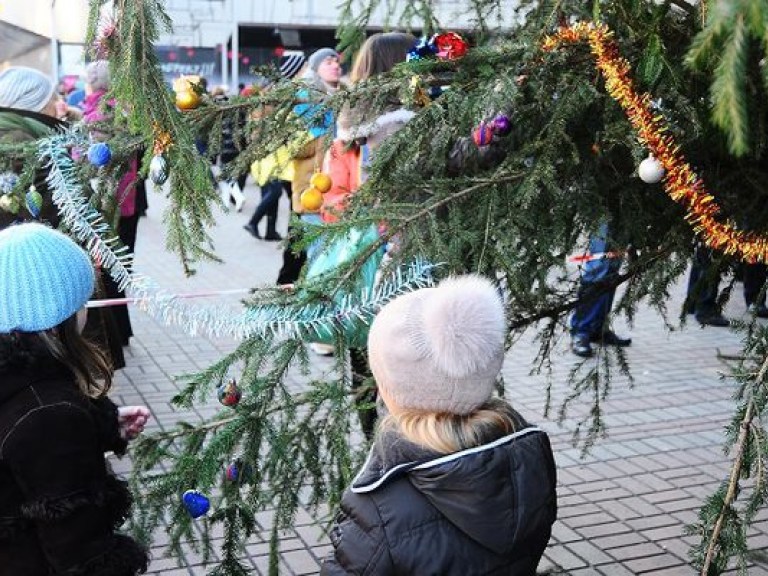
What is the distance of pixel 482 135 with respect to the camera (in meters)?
2.88

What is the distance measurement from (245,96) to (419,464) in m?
1.76

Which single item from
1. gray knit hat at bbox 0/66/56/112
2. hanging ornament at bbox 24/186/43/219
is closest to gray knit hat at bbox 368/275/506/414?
hanging ornament at bbox 24/186/43/219

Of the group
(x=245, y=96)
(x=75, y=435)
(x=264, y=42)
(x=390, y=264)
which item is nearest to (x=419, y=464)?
(x=75, y=435)

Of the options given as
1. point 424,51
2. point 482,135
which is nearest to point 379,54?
point 424,51

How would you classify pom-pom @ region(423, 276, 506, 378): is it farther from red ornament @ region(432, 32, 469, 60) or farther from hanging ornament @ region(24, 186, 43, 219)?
hanging ornament @ region(24, 186, 43, 219)

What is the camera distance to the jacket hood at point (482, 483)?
181 cm

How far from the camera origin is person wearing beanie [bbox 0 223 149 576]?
1.99 meters

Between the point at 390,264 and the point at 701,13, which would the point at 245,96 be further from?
the point at 701,13

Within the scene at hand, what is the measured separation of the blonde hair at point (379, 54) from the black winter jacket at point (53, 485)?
2166 mm

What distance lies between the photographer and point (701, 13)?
8.13ft

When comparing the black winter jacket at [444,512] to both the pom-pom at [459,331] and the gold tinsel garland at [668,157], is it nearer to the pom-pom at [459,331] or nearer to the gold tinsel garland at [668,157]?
the pom-pom at [459,331]

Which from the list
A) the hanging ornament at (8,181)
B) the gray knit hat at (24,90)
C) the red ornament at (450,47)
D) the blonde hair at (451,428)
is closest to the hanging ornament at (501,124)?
the red ornament at (450,47)

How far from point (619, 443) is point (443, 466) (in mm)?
4056

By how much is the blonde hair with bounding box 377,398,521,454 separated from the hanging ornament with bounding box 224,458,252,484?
38.8 inches
